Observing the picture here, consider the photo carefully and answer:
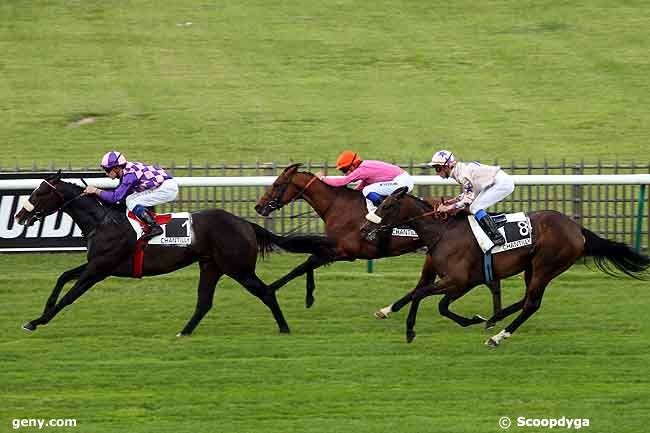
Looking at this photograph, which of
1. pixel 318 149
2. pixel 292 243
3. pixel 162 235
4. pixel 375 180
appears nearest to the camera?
pixel 162 235

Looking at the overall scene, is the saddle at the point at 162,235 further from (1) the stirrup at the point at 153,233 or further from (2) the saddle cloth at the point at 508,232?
(2) the saddle cloth at the point at 508,232

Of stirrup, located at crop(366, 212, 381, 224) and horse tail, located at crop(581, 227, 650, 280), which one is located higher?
stirrup, located at crop(366, 212, 381, 224)

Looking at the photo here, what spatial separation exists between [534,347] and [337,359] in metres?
1.63

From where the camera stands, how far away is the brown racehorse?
449 inches

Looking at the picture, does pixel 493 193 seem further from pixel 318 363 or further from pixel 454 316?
pixel 318 363

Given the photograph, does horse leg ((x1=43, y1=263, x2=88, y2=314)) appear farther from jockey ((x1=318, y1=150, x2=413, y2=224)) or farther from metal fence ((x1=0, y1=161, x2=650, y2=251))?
metal fence ((x1=0, y1=161, x2=650, y2=251))

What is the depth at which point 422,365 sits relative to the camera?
952 cm

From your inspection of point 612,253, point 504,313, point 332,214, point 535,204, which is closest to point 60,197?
point 332,214

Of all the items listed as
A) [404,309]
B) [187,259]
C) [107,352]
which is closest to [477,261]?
[404,309]

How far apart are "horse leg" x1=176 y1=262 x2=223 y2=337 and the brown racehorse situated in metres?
0.79

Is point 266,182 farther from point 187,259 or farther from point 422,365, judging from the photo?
point 422,365

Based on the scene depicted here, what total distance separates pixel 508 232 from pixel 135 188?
3.12 m

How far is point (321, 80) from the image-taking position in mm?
22719

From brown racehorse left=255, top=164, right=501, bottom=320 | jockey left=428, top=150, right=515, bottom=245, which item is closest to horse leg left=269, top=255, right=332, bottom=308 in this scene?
brown racehorse left=255, top=164, right=501, bottom=320
